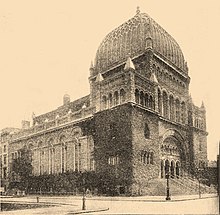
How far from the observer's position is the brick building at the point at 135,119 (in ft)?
74.8

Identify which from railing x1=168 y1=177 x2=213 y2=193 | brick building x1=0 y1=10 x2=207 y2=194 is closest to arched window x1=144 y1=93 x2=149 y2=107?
brick building x1=0 y1=10 x2=207 y2=194

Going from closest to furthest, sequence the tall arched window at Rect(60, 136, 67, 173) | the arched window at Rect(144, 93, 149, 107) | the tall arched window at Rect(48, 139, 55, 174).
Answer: the arched window at Rect(144, 93, 149, 107), the tall arched window at Rect(60, 136, 67, 173), the tall arched window at Rect(48, 139, 55, 174)

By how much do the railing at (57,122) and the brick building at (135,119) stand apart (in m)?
0.08

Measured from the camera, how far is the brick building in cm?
2280

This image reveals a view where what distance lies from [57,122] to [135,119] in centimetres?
880

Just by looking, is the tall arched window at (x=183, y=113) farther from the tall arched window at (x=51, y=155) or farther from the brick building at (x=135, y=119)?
the tall arched window at (x=51, y=155)

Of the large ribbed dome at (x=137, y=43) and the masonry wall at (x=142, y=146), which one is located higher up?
the large ribbed dome at (x=137, y=43)

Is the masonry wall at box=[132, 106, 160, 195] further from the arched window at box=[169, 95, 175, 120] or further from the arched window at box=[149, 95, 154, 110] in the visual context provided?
the arched window at box=[169, 95, 175, 120]

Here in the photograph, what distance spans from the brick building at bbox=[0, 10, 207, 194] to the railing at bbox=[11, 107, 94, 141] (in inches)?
3.2

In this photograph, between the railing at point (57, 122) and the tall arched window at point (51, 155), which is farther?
the tall arched window at point (51, 155)

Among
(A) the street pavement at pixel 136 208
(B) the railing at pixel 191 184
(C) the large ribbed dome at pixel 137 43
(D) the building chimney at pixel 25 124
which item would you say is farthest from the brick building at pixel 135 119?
(D) the building chimney at pixel 25 124

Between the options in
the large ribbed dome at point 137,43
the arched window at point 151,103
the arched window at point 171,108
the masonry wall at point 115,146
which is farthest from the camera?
the arched window at point 171,108

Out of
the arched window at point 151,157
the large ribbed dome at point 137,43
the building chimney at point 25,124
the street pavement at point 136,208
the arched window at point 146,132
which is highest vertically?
the large ribbed dome at point 137,43

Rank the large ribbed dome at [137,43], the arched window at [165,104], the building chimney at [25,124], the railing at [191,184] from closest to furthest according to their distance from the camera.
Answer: the railing at [191,184], the large ribbed dome at [137,43], the arched window at [165,104], the building chimney at [25,124]
